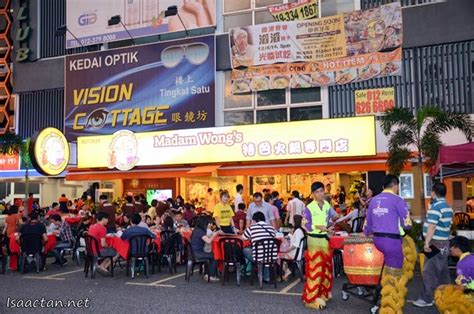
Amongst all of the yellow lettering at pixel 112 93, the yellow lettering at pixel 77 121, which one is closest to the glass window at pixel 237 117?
the yellow lettering at pixel 112 93

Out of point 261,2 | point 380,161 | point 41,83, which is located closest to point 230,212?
point 380,161

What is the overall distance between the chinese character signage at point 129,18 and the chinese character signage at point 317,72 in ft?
9.56

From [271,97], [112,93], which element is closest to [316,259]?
[271,97]

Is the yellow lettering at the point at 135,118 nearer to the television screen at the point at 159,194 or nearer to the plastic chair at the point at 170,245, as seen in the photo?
the television screen at the point at 159,194

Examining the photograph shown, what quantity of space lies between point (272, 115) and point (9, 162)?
12744 mm

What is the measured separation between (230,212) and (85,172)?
10.4 m

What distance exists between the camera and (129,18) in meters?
21.2

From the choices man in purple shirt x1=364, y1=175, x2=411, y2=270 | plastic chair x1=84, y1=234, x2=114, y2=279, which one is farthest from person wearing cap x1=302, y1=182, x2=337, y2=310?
plastic chair x1=84, y1=234, x2=114, y2=279

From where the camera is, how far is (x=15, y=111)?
23.6 meters

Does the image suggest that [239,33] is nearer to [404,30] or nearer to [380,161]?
[404,30]

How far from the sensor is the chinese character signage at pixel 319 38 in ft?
56.5

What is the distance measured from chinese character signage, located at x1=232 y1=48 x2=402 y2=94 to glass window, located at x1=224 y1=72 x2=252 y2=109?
0.96ft

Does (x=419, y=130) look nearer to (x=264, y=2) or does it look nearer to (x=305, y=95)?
(x=305, y=95)

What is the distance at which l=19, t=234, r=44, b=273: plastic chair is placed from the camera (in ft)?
34.5
